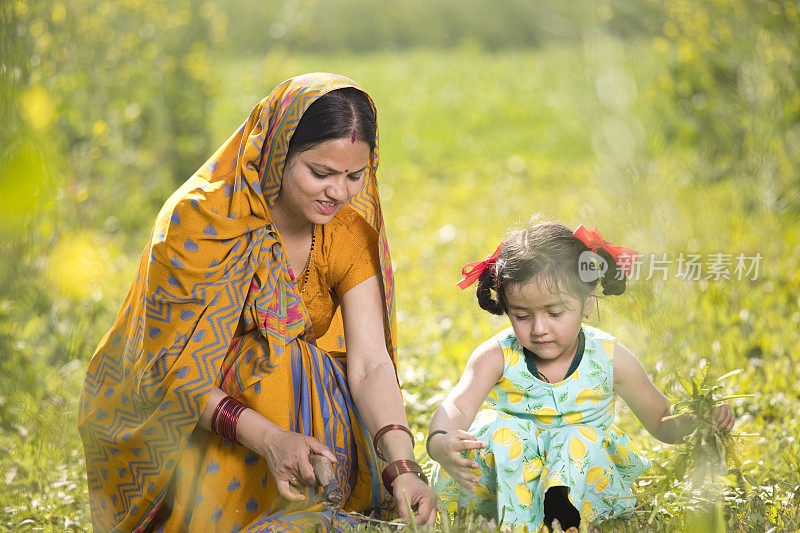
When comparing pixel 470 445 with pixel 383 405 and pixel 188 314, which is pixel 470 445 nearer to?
pixel 383 405

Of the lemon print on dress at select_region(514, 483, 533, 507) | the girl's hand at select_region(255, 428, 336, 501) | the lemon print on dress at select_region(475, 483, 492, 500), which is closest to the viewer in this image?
the girl's hand at select_region(255, 428, 336, 501)

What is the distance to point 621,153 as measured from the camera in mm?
1923

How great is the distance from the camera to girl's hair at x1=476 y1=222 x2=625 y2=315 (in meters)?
2.37

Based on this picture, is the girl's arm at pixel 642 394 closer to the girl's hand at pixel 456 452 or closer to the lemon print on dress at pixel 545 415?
the lemon print on dress at pixel 545 415

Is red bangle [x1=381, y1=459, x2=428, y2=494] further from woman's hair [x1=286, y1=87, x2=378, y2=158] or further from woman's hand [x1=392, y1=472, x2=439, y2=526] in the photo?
woman's hair [x1=286, y1=87, x2=378, y2=158]

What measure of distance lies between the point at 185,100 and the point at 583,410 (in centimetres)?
567

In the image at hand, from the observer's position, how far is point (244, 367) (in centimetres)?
239

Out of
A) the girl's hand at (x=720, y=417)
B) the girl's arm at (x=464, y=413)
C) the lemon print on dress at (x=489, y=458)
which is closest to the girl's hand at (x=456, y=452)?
the girl's arm at (x=464, y=413)

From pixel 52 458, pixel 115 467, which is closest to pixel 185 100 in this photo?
pixel 52 458

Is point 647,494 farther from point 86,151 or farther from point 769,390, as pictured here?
point 86,151

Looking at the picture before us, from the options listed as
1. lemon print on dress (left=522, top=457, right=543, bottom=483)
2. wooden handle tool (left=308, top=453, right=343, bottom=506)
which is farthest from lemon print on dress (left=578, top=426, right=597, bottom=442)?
wooden handle tool (left=308, top=453, right=343, bottom=506)

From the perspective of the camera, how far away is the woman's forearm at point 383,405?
2.33 metres

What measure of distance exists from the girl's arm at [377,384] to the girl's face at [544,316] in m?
0.40

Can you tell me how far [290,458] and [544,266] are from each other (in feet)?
2.77
